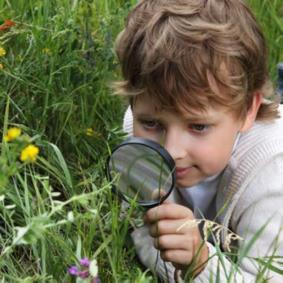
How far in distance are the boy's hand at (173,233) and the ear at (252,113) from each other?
1.34ft

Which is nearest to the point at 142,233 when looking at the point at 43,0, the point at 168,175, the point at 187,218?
the point at 187,218

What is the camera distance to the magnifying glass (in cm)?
221

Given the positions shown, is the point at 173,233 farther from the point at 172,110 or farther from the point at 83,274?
the point at 83,274

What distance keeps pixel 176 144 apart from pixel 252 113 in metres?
0.38

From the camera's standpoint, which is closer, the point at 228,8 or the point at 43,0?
the point at 228,8

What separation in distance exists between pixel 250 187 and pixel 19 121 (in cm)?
84

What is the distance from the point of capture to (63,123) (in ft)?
10.1

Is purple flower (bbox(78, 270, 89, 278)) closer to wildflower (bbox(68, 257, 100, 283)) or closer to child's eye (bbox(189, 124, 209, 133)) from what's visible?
wildflower (bbox(68, 257, 100, 283))

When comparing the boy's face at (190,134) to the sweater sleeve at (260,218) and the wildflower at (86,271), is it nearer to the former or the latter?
the sweater sleeve at (260,218)

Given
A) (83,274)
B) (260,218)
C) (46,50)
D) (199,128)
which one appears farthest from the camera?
(46,50)

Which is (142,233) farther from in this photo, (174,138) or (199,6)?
(199,6)

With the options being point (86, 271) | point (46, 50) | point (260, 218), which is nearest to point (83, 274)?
point (86, 271)

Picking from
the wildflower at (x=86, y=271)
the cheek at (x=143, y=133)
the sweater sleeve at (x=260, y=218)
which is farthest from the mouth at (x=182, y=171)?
the wildflower at (x=86, y=271)

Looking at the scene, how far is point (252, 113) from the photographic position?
271 centimetres
